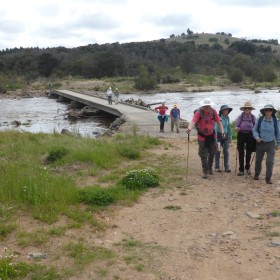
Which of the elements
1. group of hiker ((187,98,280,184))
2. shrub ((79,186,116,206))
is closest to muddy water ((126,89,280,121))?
group of hiker ((187,98,280,184))

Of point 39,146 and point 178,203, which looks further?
point 39,146

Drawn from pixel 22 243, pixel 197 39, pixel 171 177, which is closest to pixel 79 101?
pixel 171 177

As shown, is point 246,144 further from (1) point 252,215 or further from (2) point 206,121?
(1) point 252,215

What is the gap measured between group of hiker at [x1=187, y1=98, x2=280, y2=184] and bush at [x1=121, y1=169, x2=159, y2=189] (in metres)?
1.10

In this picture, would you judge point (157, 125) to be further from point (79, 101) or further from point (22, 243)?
point (79, 101)

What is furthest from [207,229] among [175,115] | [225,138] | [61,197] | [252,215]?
[175,115]

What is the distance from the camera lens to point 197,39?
163 metres

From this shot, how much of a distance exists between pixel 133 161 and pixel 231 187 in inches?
109

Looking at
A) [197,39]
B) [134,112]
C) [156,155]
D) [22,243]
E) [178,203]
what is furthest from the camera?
[197,39]

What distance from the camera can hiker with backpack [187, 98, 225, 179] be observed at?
746cm

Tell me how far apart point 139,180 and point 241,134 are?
2345mm

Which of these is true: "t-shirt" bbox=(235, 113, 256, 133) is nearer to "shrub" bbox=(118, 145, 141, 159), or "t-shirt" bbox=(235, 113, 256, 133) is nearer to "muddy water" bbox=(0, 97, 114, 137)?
"shrub" bbox=(118, 145, 141, 159)

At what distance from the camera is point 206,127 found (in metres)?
7.47

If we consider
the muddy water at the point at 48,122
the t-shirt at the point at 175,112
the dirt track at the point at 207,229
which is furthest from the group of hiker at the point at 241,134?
the muddy water at the point at 48,122
